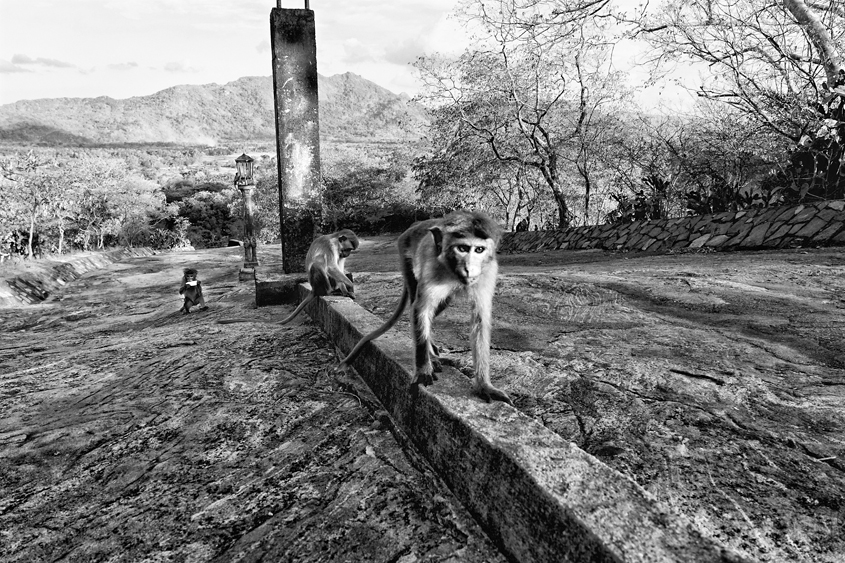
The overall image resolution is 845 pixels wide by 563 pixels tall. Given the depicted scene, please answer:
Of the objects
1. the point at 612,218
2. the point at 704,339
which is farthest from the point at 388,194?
the point at 704,339

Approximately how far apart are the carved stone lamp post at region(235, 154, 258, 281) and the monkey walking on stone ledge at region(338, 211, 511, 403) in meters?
10.3

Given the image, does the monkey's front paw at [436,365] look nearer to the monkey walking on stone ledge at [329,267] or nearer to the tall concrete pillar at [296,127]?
the monkey walking on stone ledge at [329,267]

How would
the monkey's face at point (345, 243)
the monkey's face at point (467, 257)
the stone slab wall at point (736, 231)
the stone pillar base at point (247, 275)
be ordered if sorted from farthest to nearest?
the stone pillar base at point (247, 275) < the stone slab wall at point (736, 231) < the monkey's face at point (345, 243) < the monkey's face at point (467, 257)

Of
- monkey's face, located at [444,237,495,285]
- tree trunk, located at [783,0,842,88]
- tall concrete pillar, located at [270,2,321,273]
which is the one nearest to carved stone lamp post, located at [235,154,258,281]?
tall concrete pillar, located at [270,2,321,273]

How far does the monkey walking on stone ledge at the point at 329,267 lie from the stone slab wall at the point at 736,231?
1902mm

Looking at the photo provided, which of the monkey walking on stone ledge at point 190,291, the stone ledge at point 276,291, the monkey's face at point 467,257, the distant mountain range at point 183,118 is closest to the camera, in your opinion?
the monkey's face at point 467,257

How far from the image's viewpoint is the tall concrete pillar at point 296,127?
7324mm

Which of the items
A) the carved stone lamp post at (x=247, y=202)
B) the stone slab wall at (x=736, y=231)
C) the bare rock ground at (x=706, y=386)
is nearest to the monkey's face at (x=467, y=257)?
the bare rock ground at (x=706, y=386)

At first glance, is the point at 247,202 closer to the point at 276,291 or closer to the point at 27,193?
the point at 276,291

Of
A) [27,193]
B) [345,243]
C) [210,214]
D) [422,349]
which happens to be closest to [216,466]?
[422,349]

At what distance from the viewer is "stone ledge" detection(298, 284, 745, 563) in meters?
1.27

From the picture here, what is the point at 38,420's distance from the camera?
334cm

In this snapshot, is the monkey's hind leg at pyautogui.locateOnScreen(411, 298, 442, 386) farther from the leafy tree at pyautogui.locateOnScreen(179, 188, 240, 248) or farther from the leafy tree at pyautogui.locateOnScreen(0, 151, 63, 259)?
the leafy tree at pyautogui.locateOnScreen(179, 188, 240, 248)

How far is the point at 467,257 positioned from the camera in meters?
2.21
